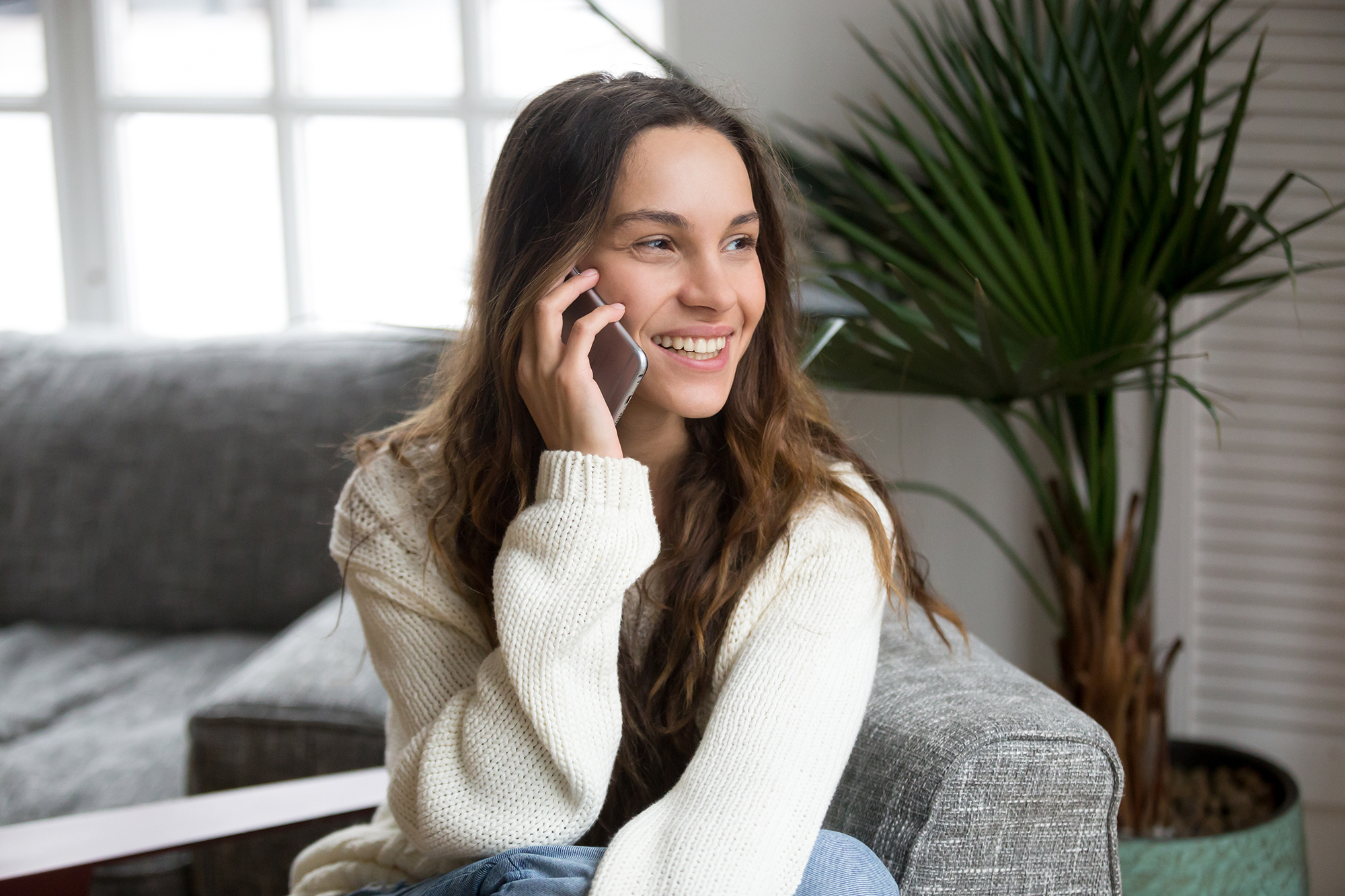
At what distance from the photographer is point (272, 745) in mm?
1541

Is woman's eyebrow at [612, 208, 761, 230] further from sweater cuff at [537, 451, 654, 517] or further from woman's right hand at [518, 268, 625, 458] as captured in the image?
sweater cuff at [537, 451, 654, 517]

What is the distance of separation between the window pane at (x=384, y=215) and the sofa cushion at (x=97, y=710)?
1035 mm

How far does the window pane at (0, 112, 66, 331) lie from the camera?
2934 mm

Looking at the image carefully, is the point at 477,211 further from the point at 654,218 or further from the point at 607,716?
the point at 607,716

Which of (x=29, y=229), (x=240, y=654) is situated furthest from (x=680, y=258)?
(x=29, y=229)

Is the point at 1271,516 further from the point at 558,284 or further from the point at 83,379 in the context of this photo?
the point at 83,379

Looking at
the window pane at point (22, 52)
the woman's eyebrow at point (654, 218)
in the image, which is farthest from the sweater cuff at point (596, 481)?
the window pane at point (22, 52)

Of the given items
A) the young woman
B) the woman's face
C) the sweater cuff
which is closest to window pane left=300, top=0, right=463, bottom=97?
the young woman

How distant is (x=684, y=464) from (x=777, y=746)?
402 millimetres

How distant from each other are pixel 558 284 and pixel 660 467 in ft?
0.94

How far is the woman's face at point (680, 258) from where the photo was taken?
43.9 inches

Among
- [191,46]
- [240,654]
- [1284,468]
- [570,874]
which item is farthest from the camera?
[191,46]

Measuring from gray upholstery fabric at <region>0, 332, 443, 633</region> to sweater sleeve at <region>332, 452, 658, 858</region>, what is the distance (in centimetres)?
123

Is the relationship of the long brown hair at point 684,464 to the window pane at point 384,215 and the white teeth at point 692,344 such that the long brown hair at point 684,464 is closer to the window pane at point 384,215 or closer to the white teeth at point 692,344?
the white teeth at point 692,344
